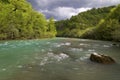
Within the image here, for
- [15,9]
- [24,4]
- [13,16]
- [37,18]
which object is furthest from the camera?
[37,18]

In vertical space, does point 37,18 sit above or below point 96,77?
above

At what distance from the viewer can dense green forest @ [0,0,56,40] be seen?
68.7m

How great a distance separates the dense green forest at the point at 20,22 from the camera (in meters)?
68.7

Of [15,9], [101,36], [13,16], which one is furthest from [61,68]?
[101,36]

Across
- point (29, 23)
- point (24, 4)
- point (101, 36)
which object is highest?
point (24, 4)

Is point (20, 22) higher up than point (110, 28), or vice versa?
point (20, 22)

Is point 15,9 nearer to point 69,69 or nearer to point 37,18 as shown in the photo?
point 37,18

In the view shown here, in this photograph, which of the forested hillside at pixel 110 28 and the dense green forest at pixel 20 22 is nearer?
the dense green forest at pixel 20 22

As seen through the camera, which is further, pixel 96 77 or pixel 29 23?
pixel 29 23

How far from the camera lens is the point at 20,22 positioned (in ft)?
260

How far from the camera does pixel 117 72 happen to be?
1789 centimetres

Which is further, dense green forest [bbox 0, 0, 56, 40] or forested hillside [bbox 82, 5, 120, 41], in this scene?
forested hillside [bbox 82, 5, 120, 41]

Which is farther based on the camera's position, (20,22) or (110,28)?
(20,22)

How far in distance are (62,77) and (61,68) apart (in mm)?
3358
